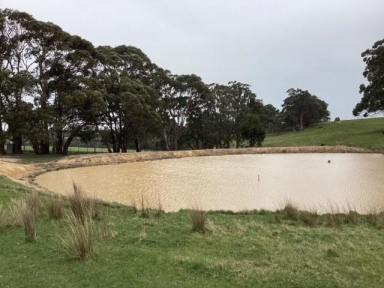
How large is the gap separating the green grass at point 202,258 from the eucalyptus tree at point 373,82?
→ 134ft

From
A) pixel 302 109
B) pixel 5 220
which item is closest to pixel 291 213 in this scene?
pixel 5 220

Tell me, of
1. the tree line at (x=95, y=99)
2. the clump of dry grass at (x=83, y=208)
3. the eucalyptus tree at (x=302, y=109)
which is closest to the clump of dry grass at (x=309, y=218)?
the clump of dry grass at (x=83, y=208)

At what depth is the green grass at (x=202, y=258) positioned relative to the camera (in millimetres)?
4418

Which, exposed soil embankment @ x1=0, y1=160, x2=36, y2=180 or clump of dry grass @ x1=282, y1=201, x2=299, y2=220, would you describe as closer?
clump of dry grass @ x1=282, y1=201, x2=299, y2=220

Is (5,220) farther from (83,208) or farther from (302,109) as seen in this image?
(302,109)

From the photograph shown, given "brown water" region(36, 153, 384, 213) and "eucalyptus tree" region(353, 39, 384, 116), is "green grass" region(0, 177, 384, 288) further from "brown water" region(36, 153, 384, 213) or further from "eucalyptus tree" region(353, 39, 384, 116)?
"eucalyptus tree" region(353, 39, 384, 116)

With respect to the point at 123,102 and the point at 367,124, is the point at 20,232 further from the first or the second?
the point at 367,124

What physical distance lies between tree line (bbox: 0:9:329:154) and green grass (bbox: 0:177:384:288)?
2371cm

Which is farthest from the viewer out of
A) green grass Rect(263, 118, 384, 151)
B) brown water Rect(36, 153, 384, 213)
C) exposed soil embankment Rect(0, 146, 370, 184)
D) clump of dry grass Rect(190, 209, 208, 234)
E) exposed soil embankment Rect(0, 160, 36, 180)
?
green grass Rect(263, 118, 384, 151)

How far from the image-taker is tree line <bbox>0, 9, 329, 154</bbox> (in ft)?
98.4

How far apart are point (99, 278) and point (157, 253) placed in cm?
108

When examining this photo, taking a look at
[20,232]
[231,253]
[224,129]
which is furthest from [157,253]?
[224,129]

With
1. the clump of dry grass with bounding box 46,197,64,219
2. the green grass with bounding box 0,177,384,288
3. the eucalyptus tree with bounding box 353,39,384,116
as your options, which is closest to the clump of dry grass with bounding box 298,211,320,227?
the green grass with bounding box 0,177,384,288

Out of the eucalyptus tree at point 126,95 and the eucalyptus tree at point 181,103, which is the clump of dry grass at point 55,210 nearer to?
the eucalyptus tree at point 126,95
